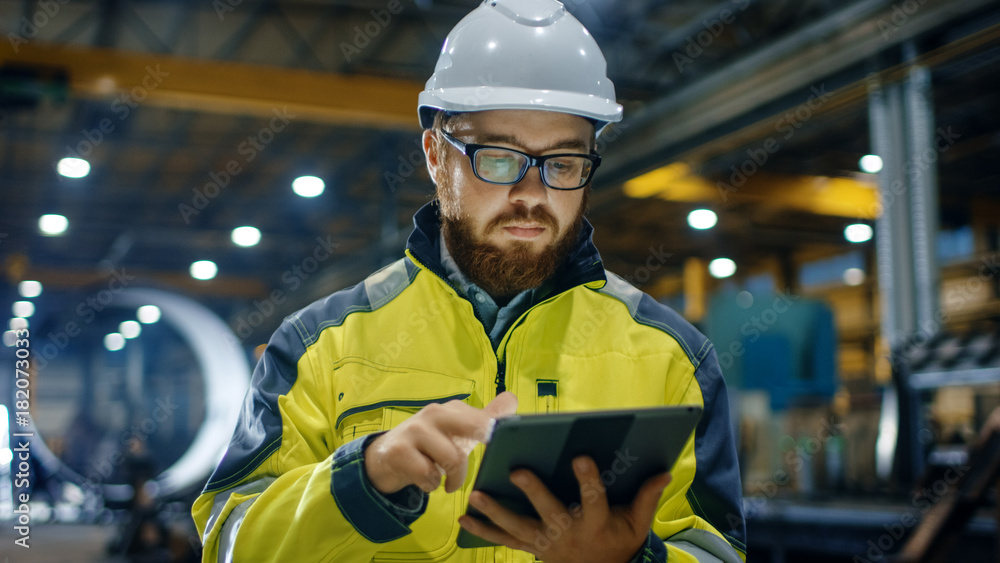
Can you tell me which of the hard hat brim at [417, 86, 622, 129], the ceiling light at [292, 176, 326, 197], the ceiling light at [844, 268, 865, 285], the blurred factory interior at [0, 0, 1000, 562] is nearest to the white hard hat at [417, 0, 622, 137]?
the hard hat brim at [417, 86, 622, 129]

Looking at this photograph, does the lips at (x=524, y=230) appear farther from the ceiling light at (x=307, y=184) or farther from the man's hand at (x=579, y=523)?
the ceiling light at (x=307, y=184)

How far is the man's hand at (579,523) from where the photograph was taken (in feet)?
3.47

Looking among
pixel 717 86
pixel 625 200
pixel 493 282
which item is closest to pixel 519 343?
pixel 493 282

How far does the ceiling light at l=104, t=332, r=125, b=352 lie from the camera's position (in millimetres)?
6734

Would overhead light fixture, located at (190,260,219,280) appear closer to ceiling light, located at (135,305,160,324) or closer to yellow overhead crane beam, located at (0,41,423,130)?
yellow overhead crane beam, located at (0,41,423,130)

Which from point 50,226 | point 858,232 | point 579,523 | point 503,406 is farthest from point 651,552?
point 858,232

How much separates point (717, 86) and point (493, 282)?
20.2ft

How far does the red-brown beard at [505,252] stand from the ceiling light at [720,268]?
1586 centimetres

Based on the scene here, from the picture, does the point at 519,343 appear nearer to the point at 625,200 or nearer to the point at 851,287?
the point at 625,200

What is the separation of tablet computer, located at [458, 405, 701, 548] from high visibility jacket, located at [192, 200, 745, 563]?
0.72 feet

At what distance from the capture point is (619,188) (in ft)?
29.1

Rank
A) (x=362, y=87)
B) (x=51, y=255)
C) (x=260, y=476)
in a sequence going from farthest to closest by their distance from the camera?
(x=51, y=255) → (x=362, y=87) → (x=260, y=476)

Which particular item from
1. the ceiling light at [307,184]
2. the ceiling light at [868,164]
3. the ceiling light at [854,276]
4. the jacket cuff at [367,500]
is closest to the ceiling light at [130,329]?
the ceiling light at [307,184]

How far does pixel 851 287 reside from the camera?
17.2 meters
